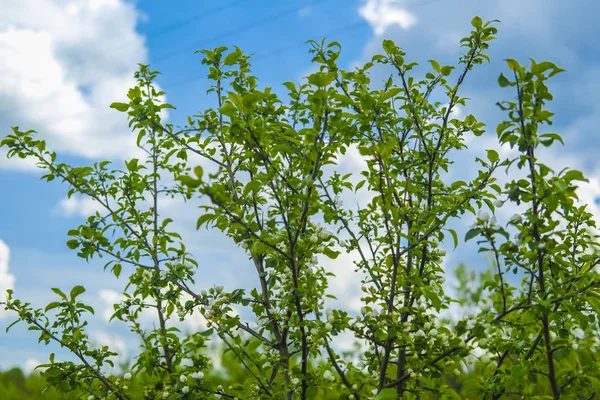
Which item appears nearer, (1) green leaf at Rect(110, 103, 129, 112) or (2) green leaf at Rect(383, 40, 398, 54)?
(1) green leaf at Rect(110, 103, 129, 112)

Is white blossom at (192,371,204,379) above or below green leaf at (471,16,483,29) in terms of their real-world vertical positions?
below

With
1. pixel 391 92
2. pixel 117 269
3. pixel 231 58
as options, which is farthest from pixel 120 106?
pixel 391 92

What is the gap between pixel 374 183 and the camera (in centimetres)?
384

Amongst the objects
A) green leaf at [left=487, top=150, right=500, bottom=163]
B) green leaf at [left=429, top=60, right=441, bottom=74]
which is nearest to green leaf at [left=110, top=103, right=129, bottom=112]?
green leaf at [left=429, top=60, right=441, bottom=74]

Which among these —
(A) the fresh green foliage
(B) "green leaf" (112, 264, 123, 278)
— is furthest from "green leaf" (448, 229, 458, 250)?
(B) "green leaf" (112, 264, 123, 278)

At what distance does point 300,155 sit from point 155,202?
230 centimetres

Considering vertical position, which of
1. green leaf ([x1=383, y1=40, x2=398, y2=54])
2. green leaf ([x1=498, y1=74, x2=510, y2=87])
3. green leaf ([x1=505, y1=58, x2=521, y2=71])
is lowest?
green leaf ([x1=498, y1=74, x2=510, y2=87])

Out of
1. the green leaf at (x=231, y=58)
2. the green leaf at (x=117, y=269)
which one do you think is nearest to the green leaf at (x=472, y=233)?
the green leaf at (x=231, y=58)

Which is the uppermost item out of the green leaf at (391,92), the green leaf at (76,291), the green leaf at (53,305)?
the green leaf at (391,92)

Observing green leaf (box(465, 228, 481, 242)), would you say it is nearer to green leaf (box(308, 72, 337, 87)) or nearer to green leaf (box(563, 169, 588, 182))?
green leaf (box(563, 169, 588, 182))

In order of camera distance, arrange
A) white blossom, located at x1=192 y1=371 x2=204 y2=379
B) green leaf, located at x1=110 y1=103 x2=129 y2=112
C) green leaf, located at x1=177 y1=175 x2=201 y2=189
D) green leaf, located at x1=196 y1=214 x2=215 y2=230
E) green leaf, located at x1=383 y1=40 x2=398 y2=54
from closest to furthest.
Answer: green leaf, located at x1=177 y1=175 x2=201 y2=189 < green leaf, located at x1=196 y1=214 x2=215 y2=230 < white blossom, located at x1=192 y1=371 x2=204 y2=379 < green leaf, located at x1=110 y1=103 x2=129 y2=112 < green leaf, located at x1=383 y1=40 x2=398 y2=54

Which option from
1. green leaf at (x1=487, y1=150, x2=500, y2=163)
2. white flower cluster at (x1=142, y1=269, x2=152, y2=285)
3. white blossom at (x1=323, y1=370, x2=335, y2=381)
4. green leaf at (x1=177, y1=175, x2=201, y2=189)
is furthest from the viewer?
white flower cluster at (x1=142, y1=269, x2=152, y2=285)

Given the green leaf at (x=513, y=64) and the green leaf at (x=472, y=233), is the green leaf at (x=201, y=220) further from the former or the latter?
the green leaf at (x=513, y=64)

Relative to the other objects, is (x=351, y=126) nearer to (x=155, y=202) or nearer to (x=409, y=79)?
(x=409, y=79)
